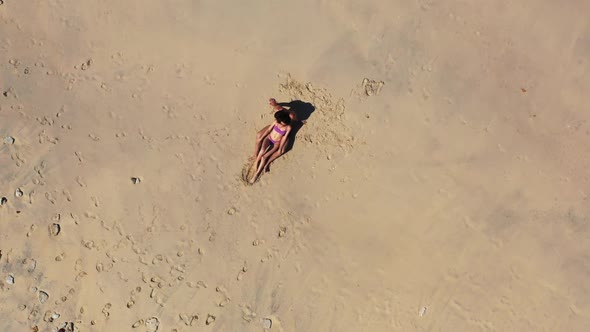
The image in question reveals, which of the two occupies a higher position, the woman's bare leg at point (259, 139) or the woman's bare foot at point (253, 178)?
the woman's bare leg at point (259, 139)

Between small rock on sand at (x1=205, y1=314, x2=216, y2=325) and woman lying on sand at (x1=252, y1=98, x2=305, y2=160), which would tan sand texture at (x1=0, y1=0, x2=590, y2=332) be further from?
woman lying on sand at (x1=252, y1=98, x2=305, y2=160)

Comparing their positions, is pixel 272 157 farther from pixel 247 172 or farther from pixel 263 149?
pixel 247 172

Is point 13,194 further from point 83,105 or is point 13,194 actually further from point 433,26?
point 433,26

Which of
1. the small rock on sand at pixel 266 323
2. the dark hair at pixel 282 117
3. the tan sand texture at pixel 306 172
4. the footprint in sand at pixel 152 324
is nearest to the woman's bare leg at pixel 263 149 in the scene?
the tan sand texture at pixel 306 172

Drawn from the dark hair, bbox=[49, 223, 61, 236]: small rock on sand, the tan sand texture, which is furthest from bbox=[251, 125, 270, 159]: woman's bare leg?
bbox=[49, 223, 61, 236]: small rock on sand

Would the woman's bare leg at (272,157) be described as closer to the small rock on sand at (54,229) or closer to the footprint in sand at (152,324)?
the footprint in sand at (152,324)

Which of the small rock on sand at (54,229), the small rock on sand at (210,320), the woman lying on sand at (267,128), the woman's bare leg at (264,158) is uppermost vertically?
the woman lying on sand at (267,128)
